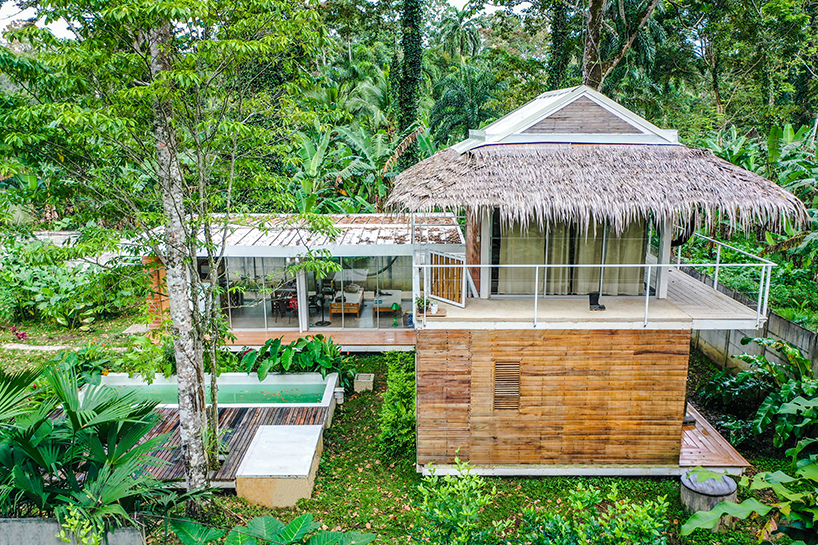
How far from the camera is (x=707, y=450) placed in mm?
9141

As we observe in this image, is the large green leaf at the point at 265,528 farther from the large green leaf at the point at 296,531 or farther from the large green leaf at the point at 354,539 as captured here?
the large green leaf at the point at 354,539

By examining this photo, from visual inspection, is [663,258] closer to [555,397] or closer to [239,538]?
[555,397]

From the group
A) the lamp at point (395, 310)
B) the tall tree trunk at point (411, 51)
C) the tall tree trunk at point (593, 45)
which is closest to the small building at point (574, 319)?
the lamp at point (395, 310)

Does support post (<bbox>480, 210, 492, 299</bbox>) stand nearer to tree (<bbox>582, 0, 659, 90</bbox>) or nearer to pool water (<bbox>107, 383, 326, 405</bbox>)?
pool water (<bbox>107, 383, 326, 405</bbox>)

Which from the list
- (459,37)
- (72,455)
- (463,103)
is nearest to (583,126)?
(72,455)

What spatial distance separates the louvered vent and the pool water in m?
4.61

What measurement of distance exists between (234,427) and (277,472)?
223 cm

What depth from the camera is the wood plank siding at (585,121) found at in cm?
998

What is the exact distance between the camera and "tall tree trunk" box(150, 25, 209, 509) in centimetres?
726

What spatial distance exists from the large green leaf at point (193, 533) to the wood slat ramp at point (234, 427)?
2.94m

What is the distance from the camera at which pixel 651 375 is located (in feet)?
28.1

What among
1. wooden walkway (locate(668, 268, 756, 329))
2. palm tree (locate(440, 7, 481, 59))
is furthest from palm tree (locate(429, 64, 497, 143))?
wooden walkway (locate(668, 268, 756, 329))

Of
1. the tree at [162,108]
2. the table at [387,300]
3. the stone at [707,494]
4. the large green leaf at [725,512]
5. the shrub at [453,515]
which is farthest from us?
the table at [387,300]

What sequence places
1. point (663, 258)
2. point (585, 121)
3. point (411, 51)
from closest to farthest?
point (663, 258) → point (585, 121) → point (411, 51)
